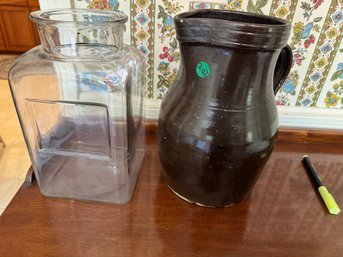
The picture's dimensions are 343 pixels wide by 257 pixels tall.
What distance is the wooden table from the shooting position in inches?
16.5

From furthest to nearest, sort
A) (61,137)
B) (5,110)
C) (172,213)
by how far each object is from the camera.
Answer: (5,110)
(61,137)
(172,213)

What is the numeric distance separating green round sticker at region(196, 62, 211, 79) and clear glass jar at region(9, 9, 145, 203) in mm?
127

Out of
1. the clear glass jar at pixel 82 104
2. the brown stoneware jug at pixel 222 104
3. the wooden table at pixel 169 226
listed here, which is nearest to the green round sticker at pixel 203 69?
the brown stoneware jug at pixel 222 104

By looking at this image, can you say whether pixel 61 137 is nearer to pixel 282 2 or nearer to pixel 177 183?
pixel 177 183

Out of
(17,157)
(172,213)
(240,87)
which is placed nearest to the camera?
(240,87)

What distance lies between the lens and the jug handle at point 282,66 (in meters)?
0.46

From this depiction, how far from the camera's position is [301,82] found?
668mm

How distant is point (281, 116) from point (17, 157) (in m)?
1.39

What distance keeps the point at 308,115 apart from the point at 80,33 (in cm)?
55

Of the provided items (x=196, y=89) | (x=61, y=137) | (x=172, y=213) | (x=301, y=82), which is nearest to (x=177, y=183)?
(x=172, y=213)

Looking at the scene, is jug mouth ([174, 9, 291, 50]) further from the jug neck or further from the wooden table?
the wooden table

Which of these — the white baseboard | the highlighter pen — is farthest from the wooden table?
the white baseboard

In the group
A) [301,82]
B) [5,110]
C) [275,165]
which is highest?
[301,82]

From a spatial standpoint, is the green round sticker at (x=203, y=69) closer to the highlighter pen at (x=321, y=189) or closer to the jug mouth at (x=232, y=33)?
the jug mouth at (x=232, y=33)
